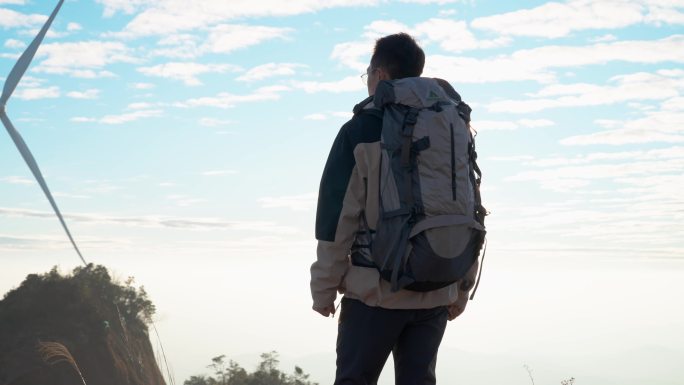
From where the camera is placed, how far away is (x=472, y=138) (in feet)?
16.1

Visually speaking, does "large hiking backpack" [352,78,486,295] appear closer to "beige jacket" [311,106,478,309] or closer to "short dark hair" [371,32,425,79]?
"beige jacket" [311,106,478,309]

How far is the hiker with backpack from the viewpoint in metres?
4.50

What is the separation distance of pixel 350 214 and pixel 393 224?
0.79ft

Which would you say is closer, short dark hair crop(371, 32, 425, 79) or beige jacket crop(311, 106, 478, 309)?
beige jacket crop(311, 106, 478, 309)

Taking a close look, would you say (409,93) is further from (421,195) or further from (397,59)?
(421,195)

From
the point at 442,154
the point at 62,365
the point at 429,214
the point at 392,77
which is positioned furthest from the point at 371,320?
the point at 62,365

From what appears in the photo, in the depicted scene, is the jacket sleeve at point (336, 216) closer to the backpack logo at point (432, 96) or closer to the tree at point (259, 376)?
the backpack logo at point (432, 96)

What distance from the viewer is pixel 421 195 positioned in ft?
14.8

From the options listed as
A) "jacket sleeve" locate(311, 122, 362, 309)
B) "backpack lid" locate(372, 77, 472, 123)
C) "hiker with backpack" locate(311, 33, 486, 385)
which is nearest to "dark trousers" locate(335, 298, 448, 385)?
"hiker with backpack" locate(311, 33, 486, 385)

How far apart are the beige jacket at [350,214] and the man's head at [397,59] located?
47 centimetres

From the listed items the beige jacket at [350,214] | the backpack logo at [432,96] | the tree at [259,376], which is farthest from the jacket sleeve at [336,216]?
the tree at [259,376]

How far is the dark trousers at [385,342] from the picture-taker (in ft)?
15.1

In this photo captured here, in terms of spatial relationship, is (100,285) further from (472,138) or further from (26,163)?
(472,138)

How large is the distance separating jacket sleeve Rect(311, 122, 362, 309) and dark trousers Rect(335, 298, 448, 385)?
20cm
